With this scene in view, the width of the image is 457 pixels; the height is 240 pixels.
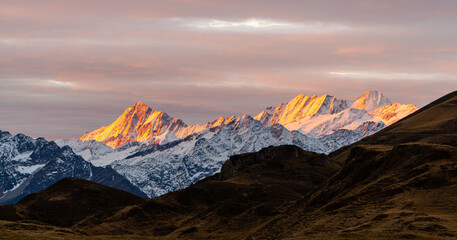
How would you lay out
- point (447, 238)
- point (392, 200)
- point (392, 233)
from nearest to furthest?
point (447, 238) < point (392, 233) < point (392, 200)

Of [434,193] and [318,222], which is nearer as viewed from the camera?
[434,193]

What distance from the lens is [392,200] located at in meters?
167

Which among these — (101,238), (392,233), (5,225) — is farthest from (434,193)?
(5,225)

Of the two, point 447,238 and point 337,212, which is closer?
point 447,238

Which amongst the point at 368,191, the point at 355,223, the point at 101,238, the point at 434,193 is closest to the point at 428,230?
the point at 355,223

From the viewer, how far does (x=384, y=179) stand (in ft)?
646

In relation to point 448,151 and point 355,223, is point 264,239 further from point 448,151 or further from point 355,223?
point 448,151

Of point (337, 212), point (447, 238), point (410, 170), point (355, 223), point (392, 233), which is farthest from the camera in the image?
point (410, 170)

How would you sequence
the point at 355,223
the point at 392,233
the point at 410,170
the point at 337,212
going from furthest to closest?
the point at 410,170 < the point at 337,212 < the point at 355,223 < the point at 392,233

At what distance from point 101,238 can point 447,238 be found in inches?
2327

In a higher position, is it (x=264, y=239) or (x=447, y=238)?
(x=447, y=238)

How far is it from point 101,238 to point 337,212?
276 feet

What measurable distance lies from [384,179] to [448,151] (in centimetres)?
2055

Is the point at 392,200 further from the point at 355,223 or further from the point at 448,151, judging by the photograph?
the point at 448,151
